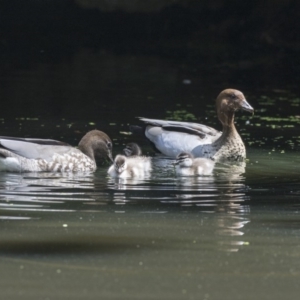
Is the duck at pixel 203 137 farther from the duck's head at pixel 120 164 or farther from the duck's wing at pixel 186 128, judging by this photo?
the duck's head at pixel 120 164

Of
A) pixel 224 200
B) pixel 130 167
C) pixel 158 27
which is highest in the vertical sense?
pixel 158 27

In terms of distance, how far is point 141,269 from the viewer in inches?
221

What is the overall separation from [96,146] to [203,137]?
164 cm

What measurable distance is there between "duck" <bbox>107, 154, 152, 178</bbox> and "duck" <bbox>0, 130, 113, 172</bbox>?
315 millimetres

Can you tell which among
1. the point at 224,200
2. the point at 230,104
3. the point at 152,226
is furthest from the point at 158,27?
the point at 152,226

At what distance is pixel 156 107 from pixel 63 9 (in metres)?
13.1

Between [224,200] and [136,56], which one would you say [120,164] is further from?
[136,56]

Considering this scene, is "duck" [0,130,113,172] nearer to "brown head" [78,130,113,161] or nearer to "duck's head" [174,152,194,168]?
"brown head" [78,130,113,161]

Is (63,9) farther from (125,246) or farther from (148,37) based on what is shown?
(125,246)

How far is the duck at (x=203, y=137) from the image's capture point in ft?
36.1

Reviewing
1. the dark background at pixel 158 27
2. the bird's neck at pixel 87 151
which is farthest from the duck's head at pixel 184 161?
the dark background at pixel 158 27

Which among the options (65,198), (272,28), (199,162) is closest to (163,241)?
(65,198)

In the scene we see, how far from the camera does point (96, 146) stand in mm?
10141

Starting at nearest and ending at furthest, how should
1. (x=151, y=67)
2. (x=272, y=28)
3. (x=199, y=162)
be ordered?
(x=199, y=162) → (x=151, y=67) → (x=272, y=28)
